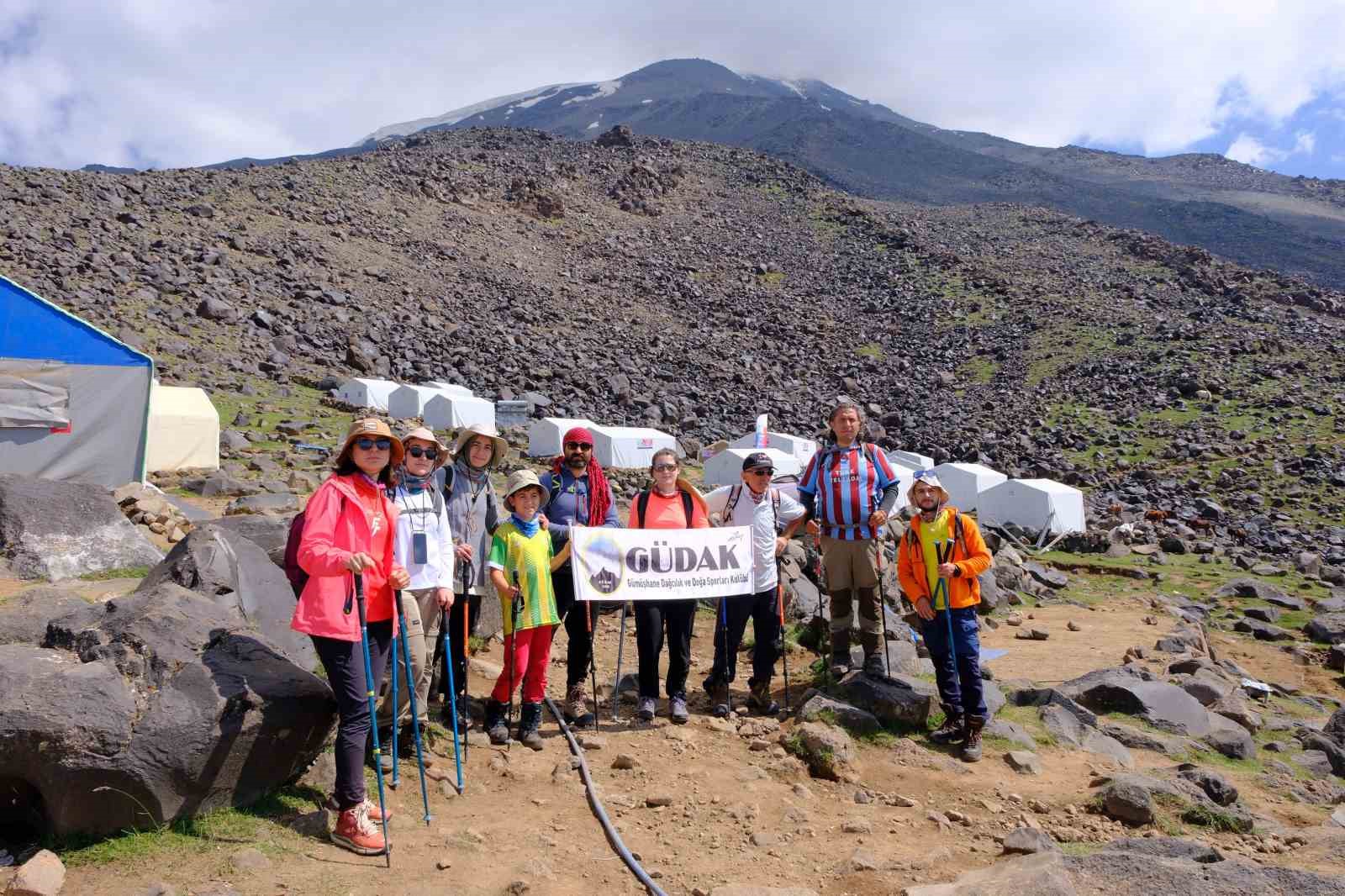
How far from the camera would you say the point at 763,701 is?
779 cm

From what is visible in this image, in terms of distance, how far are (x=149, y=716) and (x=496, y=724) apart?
2.60 meters

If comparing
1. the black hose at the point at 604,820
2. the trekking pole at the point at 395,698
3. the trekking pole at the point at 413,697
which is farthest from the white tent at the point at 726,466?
the trekking pole at the point at 395,698

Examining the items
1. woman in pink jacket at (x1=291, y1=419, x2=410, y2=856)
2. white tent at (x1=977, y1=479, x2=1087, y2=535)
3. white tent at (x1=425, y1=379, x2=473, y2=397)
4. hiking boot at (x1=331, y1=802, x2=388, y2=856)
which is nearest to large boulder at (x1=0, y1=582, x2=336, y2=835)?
woman in pink jacket at (x1=291, y1=419, x2=410, y2=856)

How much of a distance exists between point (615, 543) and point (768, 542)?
1.45 meters

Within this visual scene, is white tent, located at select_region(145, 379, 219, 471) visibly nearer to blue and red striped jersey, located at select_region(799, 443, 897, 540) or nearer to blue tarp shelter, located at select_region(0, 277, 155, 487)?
blue tarp shelter, located at select_region(0, 277, 155, 487)

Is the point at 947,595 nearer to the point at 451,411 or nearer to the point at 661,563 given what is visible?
the point at 661,563

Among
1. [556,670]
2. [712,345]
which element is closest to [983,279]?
[712,345]

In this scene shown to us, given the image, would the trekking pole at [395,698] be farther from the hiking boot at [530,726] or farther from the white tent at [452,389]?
the white tent at [452,389]

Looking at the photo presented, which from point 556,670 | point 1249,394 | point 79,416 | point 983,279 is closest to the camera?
point 556,670

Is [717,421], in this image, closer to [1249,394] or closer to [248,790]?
[1249,394]

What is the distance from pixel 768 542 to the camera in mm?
7695

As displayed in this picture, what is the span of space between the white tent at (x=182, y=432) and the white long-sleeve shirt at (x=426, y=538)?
16303 millimetres

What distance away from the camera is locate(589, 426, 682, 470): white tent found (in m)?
35.4

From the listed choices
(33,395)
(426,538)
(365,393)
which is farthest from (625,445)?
(426,538)
